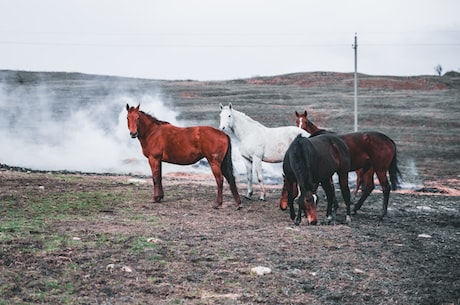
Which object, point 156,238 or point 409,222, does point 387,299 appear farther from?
point 409,222

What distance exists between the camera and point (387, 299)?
630cm

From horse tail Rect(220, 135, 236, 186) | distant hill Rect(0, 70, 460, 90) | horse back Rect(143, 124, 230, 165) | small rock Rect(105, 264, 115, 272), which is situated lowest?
small rock Rect(105, 264, 115, 272)

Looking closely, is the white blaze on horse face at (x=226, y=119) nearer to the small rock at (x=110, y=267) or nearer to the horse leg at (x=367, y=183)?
the horse leg at (x=367, y=183)

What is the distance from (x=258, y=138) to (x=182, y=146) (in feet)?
6.88

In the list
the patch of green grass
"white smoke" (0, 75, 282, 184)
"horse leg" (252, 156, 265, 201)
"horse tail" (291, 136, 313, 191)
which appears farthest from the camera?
"white smoke" (0, 75, 282, 184)

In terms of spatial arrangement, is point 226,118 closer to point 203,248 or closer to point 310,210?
point 310,210

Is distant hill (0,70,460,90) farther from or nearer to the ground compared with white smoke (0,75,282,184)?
farther from the ground

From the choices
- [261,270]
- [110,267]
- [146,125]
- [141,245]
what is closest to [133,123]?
[146,125]

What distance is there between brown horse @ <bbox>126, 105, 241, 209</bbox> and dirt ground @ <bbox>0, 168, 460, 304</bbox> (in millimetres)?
855

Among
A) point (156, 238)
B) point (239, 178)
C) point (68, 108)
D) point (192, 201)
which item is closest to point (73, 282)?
point (156, 238)

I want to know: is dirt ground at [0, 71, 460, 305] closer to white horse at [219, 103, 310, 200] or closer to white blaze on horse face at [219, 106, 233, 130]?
white horse at [219, 103, 310, 200]

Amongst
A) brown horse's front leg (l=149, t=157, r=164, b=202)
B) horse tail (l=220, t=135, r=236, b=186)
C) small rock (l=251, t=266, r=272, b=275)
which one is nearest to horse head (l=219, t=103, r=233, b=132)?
horse tail (l=220, t=135, r=236, b=186)

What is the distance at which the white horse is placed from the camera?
1378 cm

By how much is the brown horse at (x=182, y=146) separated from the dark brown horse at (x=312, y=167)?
209 cm
